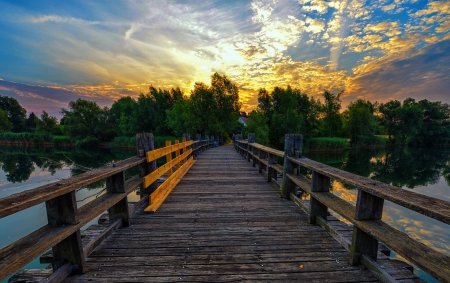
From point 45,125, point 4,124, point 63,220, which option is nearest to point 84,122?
point 45,125

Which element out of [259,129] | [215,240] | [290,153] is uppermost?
[290,153]

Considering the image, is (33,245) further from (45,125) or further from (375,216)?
(45,125)

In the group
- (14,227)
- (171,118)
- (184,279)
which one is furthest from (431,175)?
(171,118)

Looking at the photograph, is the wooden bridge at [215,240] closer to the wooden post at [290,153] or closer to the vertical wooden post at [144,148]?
the vertical wooden post at [144,148]

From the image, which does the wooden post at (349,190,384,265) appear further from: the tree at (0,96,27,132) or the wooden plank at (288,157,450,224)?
the tree at (0,96,27,132)

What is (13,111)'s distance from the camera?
66.0 meters

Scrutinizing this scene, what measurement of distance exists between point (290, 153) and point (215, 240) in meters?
2.42

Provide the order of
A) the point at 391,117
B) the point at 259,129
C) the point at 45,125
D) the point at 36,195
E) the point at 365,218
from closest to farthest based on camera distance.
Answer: the point at 36,195 → the point at 365,218 → the point at 259,129 → the point at 391,117 → the point at 45,125

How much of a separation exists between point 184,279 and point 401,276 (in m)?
2.11

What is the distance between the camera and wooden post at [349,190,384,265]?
1986 mm

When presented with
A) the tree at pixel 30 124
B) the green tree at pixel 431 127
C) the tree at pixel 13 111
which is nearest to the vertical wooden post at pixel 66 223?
the green tree at pixel 431 127

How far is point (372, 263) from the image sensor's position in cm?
195

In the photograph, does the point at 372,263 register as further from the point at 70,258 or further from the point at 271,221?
the point at 70,258

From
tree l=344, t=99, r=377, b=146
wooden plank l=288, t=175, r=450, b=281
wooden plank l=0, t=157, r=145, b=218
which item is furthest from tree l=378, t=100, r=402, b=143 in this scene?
wooden plank l=0, t=157, r=145, b=218
